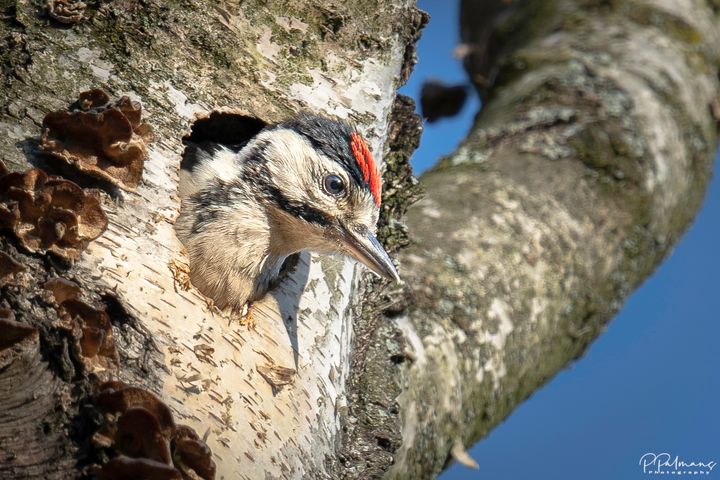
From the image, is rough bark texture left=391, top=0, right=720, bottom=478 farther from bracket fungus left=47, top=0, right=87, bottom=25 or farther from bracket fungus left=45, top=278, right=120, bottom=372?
bracket fungus left=47, top=0, right=87, bottom=25

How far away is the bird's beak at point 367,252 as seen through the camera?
2781mm

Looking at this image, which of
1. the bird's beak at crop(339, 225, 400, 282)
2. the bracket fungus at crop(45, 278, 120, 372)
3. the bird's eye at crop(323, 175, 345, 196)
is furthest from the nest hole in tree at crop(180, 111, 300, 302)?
the bracket fungus at crop(45, 278, 120, 372)

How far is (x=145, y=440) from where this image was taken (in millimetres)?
1654

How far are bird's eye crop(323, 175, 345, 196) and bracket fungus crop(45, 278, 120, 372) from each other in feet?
4.23

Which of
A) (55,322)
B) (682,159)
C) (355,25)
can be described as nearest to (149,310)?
(55,322)

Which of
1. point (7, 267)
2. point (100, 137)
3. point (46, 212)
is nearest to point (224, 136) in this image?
point (100, 137)

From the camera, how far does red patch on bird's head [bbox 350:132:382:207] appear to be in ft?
9.43

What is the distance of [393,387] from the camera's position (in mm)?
2770

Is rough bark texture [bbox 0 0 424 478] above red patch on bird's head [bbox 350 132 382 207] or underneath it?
underneath

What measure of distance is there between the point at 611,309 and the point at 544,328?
535 millimetres

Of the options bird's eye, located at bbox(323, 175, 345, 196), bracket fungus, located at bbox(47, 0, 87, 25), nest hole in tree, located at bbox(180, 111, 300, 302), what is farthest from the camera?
bird's eye, located at bbox(323, 175, 345, 196)

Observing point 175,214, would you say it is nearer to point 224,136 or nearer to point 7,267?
point 7,267

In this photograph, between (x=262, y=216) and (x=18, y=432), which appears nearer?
(x=18, y=432)

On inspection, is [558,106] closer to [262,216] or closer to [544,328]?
[544,328]
